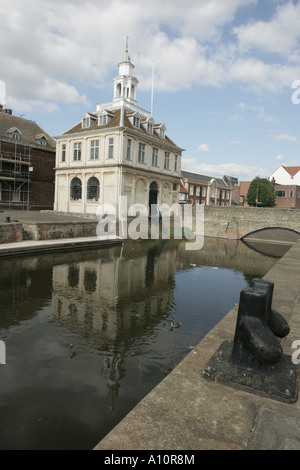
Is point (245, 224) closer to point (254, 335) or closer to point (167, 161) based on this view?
point (167, 161)

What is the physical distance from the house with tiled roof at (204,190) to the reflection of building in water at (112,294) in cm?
4817

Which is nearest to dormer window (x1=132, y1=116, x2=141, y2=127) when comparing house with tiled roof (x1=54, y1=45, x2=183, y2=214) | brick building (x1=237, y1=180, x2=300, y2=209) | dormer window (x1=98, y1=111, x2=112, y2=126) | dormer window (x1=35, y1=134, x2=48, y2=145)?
house with tiled roof (x1=54, y1=45, x2=183, y2=214)

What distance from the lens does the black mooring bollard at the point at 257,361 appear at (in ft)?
10.9

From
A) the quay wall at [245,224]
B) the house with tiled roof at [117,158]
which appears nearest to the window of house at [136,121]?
the house with tiled roof at [117,158]

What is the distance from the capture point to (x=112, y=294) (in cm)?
1036

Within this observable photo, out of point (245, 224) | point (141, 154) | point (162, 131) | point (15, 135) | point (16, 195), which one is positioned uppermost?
point (162, 131)

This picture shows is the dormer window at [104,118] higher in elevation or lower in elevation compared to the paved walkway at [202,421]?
higher

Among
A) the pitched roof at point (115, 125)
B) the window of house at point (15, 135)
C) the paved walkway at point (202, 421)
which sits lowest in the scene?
the paved walkway at point (202, 421)

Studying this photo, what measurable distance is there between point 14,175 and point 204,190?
4239 centimetres

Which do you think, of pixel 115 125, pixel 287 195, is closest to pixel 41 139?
pixel 115 125

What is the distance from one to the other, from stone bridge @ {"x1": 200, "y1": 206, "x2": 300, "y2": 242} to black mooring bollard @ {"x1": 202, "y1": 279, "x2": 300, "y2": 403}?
106 ft

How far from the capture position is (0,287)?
10359mm

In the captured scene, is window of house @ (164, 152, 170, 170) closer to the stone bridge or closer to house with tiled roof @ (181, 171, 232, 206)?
the stone bridge

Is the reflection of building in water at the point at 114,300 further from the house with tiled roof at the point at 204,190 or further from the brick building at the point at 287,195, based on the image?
the brick building at the point at 287,195
